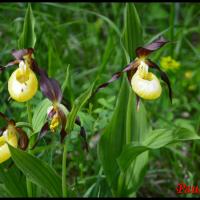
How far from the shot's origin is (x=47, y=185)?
1501 mm

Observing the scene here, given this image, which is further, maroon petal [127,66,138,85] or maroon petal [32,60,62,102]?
maroon petal [127,66,138,85]

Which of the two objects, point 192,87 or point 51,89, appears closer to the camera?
point 51,89

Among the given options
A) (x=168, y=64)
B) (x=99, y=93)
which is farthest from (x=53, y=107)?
(x=168, y=64)

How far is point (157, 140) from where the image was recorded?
59.1 inches

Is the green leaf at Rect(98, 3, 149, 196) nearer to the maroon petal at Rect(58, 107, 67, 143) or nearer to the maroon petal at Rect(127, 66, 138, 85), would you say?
the maroon petal at Rect(127, 66, 138, 85)

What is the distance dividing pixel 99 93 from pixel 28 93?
0.80m

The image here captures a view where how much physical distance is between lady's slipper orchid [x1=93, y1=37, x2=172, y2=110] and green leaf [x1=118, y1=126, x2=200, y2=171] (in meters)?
0.15

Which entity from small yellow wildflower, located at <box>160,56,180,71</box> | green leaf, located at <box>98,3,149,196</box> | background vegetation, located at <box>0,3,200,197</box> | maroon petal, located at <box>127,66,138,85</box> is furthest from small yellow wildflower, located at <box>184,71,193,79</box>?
maroon petal, located at <box>127,66,138,85</box>

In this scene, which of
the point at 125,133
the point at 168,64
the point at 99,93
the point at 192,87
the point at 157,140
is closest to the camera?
the point at 157,140

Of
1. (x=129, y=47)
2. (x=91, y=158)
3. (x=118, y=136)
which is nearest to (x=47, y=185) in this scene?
(x=118, y=136)

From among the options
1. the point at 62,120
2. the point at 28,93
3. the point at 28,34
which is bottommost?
the point at 62,120

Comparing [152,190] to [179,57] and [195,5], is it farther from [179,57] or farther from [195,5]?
[195,5]

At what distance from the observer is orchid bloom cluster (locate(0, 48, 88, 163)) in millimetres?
1374

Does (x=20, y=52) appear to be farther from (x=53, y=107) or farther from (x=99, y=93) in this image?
(x=99, y=93)
